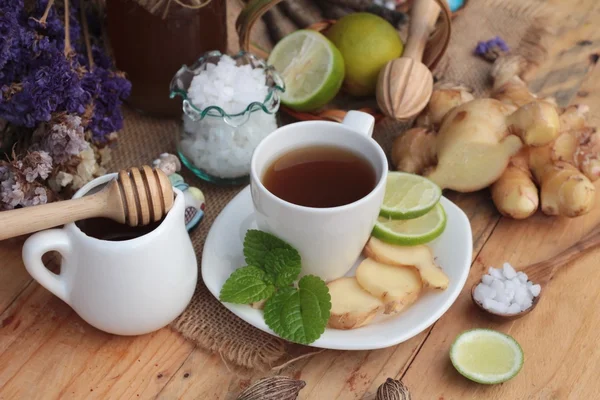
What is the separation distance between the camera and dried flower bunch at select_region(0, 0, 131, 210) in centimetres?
111

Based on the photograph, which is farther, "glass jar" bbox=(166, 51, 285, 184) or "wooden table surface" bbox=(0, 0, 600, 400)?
"glass jar" bbox=(166, 51, 285, 184)

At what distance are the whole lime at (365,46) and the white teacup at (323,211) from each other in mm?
364

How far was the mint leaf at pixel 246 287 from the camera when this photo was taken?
1010mm

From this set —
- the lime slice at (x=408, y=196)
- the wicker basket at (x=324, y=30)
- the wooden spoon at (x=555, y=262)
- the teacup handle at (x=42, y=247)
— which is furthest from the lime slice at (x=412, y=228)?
the teacup handle at (x=42, y=247)

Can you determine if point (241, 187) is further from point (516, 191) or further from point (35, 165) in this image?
point (516, 191)

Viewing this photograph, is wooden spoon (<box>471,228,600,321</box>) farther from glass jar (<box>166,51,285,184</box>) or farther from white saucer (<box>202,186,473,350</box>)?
glass jar (<box>166,51,285,184</box>)

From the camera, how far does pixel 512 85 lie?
56.8 inches

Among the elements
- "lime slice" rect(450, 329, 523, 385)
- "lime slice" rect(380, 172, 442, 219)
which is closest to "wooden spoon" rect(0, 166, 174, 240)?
"lime slice" rect(380, 172, 442, 219)

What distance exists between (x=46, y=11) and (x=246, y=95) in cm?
37

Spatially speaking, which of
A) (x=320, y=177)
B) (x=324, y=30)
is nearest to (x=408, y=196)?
(x=320, y=177)

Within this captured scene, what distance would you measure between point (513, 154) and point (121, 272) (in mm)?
744

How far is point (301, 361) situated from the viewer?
1.04 metres

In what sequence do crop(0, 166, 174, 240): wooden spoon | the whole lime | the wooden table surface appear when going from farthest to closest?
the whole lime
the wooden table surface
crop(0, 166, 174, 240): wooden spoon

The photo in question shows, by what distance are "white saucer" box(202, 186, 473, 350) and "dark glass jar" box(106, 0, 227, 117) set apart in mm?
333
